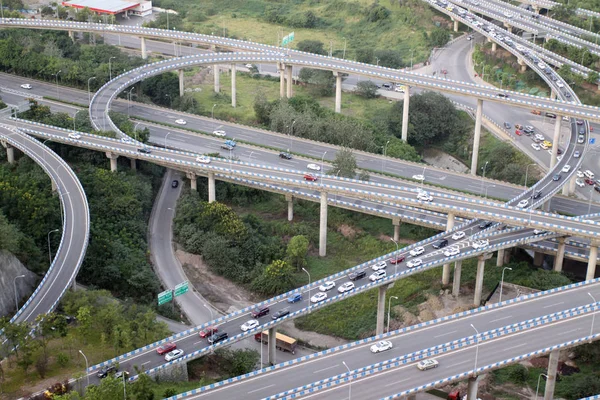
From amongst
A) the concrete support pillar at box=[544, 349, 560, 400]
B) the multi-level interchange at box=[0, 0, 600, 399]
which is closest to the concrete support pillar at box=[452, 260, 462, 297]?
the multi-level interchange at box=[0, 0, 600, 399]

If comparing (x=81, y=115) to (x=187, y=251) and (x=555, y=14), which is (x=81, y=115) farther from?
(x=555, y=14)

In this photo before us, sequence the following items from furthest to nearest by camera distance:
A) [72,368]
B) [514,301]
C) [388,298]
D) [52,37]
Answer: [52,37]
[388,298]
[514,301]
[72,368]

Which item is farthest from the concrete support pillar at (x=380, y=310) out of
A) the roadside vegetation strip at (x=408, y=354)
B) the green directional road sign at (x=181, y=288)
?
the green directional road sign at (x=181, y=288)

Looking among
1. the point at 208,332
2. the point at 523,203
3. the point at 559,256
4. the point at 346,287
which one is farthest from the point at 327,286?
the point at 523,203

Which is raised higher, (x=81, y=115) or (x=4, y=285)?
(x=81, y=115)

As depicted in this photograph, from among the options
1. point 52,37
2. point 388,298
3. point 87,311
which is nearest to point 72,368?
point 87,311

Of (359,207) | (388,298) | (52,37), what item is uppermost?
(52,37)

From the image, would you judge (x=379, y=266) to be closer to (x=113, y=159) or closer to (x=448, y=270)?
(x=448, y=270)

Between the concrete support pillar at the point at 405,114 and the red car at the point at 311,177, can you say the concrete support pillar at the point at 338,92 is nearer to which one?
the concrete support pillar at the point at 405,114
